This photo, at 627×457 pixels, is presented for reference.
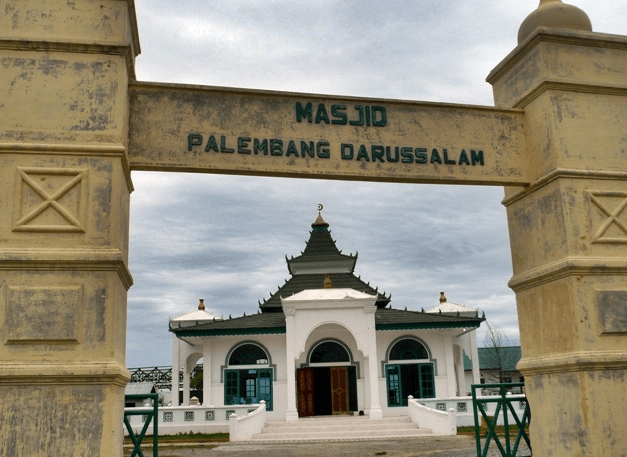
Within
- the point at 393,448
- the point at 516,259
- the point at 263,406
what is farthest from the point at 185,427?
the point at 516,259

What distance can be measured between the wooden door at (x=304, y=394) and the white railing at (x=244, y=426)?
2901 mm

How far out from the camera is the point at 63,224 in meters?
5.77

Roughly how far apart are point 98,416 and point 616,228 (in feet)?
17.6

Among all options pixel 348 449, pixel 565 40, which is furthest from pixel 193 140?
pixel 348 449

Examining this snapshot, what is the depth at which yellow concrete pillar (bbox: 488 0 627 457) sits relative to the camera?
6414mm

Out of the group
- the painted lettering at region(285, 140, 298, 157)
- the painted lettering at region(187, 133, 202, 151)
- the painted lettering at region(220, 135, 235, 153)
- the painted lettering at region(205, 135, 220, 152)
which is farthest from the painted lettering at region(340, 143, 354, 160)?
the painted lettering at region(187, 133, 202, 151)

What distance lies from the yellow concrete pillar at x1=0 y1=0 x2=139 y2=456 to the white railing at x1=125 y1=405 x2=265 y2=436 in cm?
1622

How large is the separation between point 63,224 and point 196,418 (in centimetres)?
1705

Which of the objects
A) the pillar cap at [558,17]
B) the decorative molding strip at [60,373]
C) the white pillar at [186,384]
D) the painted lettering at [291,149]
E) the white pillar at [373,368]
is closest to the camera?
the decorative molding strip at [60,373]

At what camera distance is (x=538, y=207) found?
7.18 m

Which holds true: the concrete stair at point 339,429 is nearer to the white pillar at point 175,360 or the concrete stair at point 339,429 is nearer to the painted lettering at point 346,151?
the white pillar at point 175,360

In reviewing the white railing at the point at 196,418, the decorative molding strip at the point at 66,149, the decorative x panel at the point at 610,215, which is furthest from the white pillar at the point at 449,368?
the decorative molding strip at the point at 66,149

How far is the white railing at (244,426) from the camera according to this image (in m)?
18.5

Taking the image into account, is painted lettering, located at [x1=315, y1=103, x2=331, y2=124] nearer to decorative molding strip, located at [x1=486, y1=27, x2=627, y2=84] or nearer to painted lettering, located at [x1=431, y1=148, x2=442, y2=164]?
painted lettering, located at [x1=431, y1=148, x2=442, y2=164]
